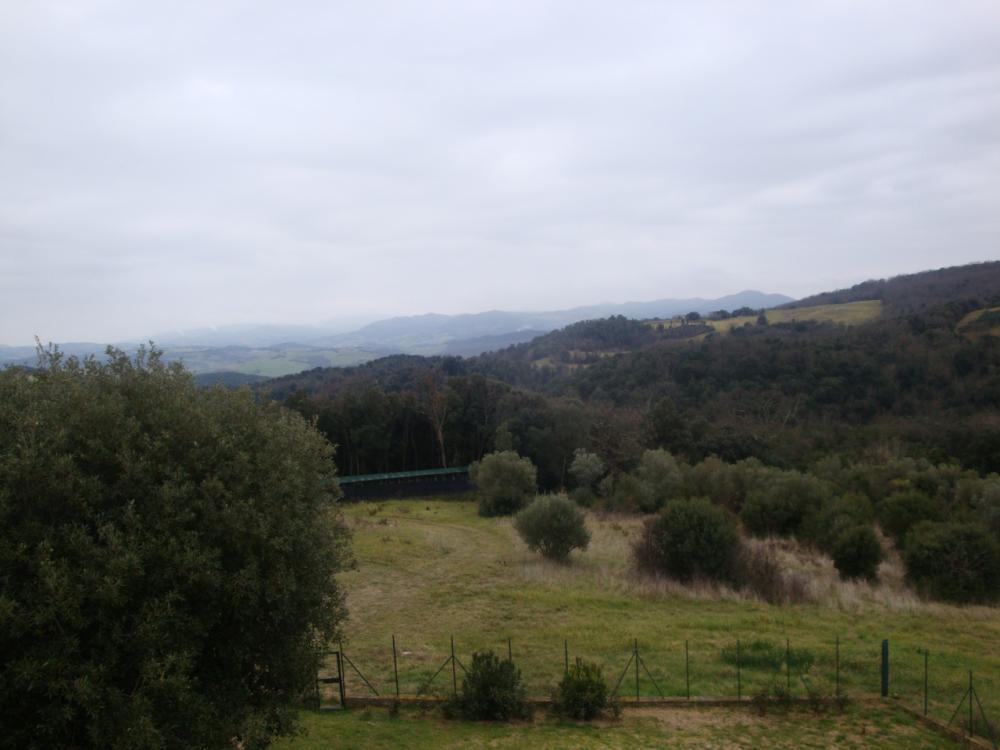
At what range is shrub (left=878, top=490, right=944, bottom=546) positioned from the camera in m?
28.3

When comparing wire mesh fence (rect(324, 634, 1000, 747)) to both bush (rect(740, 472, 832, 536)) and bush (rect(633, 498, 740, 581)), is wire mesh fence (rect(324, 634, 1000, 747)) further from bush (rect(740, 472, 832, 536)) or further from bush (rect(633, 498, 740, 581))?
bush (rect(740, 472, 832, 536))

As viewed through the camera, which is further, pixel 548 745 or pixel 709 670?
pixel 709 670

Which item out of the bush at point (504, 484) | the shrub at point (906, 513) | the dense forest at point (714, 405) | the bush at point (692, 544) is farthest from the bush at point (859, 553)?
the dense forest at point (714, 405)

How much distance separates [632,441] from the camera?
49.7 metres

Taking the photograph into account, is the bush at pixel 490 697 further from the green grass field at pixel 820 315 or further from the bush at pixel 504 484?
the green grass field at pixel 820 315

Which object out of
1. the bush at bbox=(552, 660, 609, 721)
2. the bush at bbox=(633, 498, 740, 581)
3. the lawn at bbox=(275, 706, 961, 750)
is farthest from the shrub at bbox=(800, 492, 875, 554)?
the bush at bbox=(552, 660, 609, 721)

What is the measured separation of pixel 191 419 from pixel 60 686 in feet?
11.7

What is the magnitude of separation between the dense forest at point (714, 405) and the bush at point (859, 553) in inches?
950

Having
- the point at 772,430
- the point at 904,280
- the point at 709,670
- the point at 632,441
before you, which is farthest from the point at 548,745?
the point at 904,280

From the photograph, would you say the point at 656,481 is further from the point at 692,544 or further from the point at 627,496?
the point at 692,544

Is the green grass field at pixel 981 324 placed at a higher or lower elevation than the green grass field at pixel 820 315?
lower

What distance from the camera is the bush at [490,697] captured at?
12.6 meters

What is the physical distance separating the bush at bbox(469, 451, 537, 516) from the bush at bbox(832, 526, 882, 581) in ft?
64.1

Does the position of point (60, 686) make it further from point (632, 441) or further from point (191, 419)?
point (632, 441)
